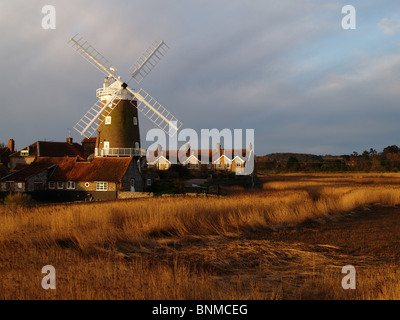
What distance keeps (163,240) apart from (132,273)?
5091mm

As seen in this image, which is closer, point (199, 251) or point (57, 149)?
Answer: point (199, 251)

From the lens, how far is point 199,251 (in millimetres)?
10266

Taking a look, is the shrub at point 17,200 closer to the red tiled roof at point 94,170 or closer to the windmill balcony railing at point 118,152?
the red tiled roof at point 94,170

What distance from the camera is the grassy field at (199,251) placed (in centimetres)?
605

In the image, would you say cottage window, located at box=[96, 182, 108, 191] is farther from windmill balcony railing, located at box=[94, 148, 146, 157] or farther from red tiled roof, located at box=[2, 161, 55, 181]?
red tiled roof, located at box=[2, 161, 55, 181]

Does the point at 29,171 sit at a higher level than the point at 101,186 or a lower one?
higher

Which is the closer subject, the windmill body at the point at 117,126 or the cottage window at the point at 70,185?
the cottage window at the point at 70,185

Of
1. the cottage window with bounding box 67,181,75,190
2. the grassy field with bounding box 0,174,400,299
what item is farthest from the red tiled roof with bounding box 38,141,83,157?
the grassy field with bounding box 0,174,400,299

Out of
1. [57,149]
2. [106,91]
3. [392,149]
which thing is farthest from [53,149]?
[392,149]

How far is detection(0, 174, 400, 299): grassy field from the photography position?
19.9ft

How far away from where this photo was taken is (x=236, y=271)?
8469 millimetres

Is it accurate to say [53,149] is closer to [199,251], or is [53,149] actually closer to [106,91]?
[106,91]

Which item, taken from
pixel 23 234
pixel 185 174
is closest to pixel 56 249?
pixel 23 234

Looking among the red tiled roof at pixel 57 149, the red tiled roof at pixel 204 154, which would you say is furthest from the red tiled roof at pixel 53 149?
the red tiled roof at pixel 204 154
